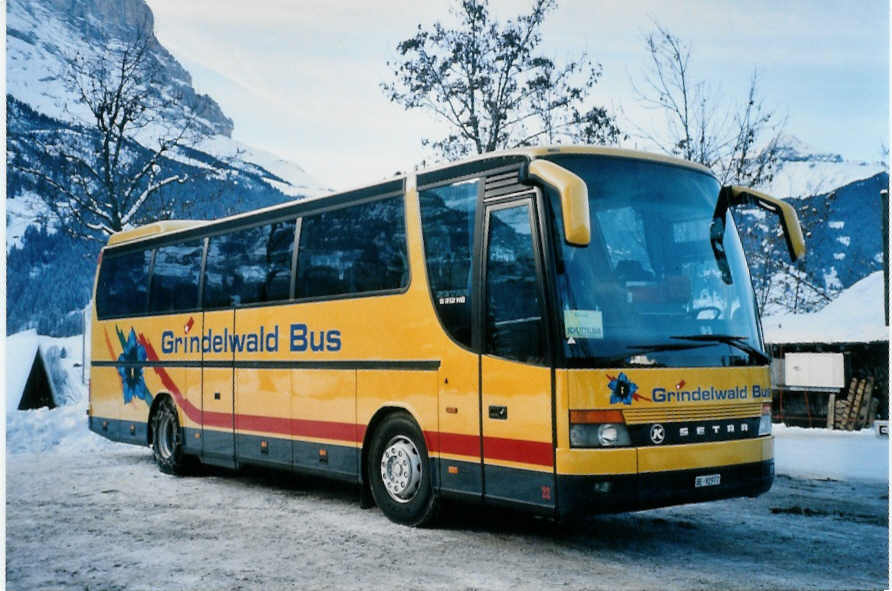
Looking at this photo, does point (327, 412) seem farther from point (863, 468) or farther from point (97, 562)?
point (863, 468)

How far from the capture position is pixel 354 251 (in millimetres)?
9758

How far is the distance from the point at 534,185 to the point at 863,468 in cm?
843

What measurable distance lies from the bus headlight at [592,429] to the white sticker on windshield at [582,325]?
548mm

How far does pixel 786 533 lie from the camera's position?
8.59 meters

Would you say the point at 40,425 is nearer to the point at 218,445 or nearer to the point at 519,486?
the point at 218,445

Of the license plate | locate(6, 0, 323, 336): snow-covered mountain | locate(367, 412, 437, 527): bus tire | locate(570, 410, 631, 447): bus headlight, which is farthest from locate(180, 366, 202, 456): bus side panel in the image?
locate(6, 0, 323, 336): snow-covered mountain

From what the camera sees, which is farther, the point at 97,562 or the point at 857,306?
the point at 857,306

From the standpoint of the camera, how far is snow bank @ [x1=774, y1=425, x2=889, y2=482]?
13.2m

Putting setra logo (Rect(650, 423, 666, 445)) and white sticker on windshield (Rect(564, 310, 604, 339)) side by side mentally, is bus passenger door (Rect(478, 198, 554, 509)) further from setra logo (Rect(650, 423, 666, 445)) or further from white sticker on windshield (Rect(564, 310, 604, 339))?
setra logo (Rect(650, 423, 666, 445))

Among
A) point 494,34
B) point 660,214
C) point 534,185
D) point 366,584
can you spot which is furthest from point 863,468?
point 494,34

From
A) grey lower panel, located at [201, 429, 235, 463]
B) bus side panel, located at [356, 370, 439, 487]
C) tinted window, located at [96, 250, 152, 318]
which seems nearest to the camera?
bus side panel, located at [356, 370, 439, 487]

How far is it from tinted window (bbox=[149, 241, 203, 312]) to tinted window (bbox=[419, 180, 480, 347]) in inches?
189

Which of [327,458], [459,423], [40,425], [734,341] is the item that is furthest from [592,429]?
[40,425]

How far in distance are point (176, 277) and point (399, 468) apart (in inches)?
218
